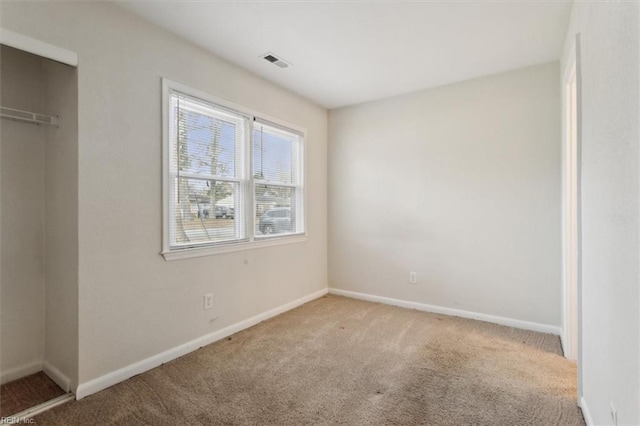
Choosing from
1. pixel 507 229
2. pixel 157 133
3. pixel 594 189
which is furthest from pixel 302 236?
pixel 594 189

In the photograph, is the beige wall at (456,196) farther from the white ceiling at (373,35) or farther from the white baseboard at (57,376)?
the white baseboard at (57,376)

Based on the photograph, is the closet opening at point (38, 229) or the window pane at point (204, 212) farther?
the window pane at point (204, 212)

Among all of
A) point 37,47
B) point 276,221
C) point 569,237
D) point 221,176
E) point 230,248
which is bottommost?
point 230,248

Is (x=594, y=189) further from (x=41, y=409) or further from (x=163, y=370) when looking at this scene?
(x=41, y=409)

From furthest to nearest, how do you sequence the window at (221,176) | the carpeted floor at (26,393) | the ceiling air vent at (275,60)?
the ceiling air vent at (275,60), the window at (221,176), the carpeted floor at (26,393)

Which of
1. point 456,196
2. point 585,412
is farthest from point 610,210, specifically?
point 456,196

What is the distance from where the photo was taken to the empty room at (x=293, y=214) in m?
1.70

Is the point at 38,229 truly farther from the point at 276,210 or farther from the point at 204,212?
the point at 276,210

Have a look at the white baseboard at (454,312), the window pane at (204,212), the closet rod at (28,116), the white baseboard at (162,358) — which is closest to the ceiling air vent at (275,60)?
the window pane at (204,212)

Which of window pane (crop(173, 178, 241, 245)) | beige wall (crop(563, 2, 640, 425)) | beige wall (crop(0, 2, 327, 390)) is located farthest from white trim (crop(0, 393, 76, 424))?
beige wall (crop(563, 2, 640, 425))

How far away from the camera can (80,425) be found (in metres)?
1.67

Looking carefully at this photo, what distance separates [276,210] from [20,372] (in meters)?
2.43

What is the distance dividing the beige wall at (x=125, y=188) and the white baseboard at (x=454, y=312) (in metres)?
1.78

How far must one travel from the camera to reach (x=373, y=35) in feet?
8.00
